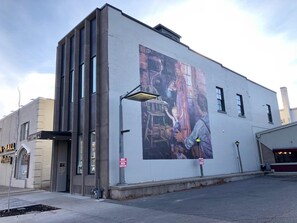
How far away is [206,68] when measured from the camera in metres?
21.9

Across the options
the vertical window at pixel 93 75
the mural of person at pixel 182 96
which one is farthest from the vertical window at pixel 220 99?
the vertical window at pixel 93 75

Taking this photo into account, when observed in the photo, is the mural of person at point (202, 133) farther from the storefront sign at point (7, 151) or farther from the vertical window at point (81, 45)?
the storefront sign at point (7, 151)

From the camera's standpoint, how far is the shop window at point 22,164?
2100 cm

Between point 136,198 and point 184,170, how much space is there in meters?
5.69

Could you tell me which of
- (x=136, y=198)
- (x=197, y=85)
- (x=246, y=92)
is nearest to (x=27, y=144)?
(x=136, y=198)

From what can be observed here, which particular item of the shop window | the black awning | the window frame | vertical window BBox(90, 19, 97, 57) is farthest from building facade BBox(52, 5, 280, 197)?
the shop window

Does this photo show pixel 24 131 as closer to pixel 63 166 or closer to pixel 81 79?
pixel 63 166

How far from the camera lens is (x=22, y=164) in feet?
73.0

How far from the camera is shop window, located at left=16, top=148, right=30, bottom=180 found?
21000 millimetres

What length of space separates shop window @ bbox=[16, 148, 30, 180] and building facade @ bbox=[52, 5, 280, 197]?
612cm

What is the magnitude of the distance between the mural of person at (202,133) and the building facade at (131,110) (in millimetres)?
74

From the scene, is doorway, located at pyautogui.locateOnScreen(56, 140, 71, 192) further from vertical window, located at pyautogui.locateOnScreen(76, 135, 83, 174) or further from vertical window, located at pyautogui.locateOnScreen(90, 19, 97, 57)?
vertical window, located at pyautogui.locateOnScreen(90, 19, 97, 57)

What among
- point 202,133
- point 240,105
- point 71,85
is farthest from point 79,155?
point 240,105

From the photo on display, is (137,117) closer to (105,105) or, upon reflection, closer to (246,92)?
(105,105)
